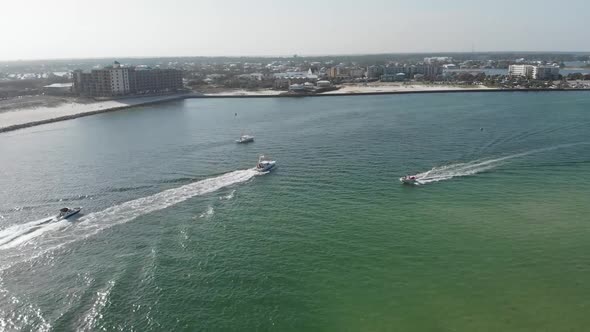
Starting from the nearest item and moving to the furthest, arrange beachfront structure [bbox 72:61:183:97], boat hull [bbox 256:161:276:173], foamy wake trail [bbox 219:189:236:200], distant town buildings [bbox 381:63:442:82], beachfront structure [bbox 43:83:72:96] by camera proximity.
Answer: foamy wake trail [bbox 219:189:236:200] < boat hull [bbox 256:161:276:173] < beachfront structure [bbox 72:61:183:97] < beachfront structure [bbox 43:83:72:96] < distant town buildings [bbox 381:63:442:82]

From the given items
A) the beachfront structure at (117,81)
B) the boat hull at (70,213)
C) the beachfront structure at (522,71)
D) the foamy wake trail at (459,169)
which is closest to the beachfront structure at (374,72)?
the beachfront structure at (522,71)

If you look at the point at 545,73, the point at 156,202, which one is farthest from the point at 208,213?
the point at 545,73

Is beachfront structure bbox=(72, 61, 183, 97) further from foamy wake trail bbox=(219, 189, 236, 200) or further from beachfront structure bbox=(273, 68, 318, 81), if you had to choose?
foamy wake trail bbox=(219, 189, 236, 200)

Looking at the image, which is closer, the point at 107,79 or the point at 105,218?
the point at 105,218

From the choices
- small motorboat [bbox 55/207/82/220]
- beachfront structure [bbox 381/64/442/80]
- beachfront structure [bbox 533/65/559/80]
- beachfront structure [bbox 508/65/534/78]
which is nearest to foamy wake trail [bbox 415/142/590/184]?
small motorboat [bbox 55/207/82/220]

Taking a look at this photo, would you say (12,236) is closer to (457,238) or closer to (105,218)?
(105,218)

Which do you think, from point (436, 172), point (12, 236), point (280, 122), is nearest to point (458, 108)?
point (280, 122)
